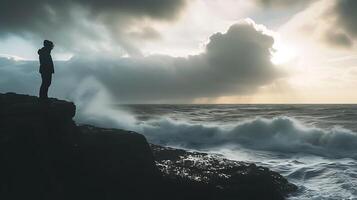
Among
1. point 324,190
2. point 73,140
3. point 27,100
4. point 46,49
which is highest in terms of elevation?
point 46,49

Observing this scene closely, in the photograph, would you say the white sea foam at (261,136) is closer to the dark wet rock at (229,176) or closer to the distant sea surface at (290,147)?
the distant sea surface at (290,147)

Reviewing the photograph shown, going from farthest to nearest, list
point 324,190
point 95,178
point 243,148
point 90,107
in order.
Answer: point 90,107
point 243,148
point 324,190
point 95,178

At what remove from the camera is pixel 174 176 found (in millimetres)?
10641

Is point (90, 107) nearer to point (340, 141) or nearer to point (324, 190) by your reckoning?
point (340, 141)

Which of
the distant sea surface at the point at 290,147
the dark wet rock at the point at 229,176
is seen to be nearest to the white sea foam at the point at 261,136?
the distant sea surface at the point at 290,147

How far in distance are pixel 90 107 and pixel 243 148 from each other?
2658cm

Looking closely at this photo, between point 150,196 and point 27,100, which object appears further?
point 27,100

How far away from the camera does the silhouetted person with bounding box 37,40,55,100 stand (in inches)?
406

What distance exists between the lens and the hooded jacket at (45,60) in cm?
1030

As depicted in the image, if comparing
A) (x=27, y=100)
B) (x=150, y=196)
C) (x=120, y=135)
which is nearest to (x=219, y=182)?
(x=150, y=196)

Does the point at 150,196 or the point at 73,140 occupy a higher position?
the point at 73,140

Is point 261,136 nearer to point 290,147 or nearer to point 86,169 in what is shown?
point 290,147

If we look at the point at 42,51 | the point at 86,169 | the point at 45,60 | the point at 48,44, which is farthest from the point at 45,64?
the point at 86,169

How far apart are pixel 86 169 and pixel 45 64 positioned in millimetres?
3143
